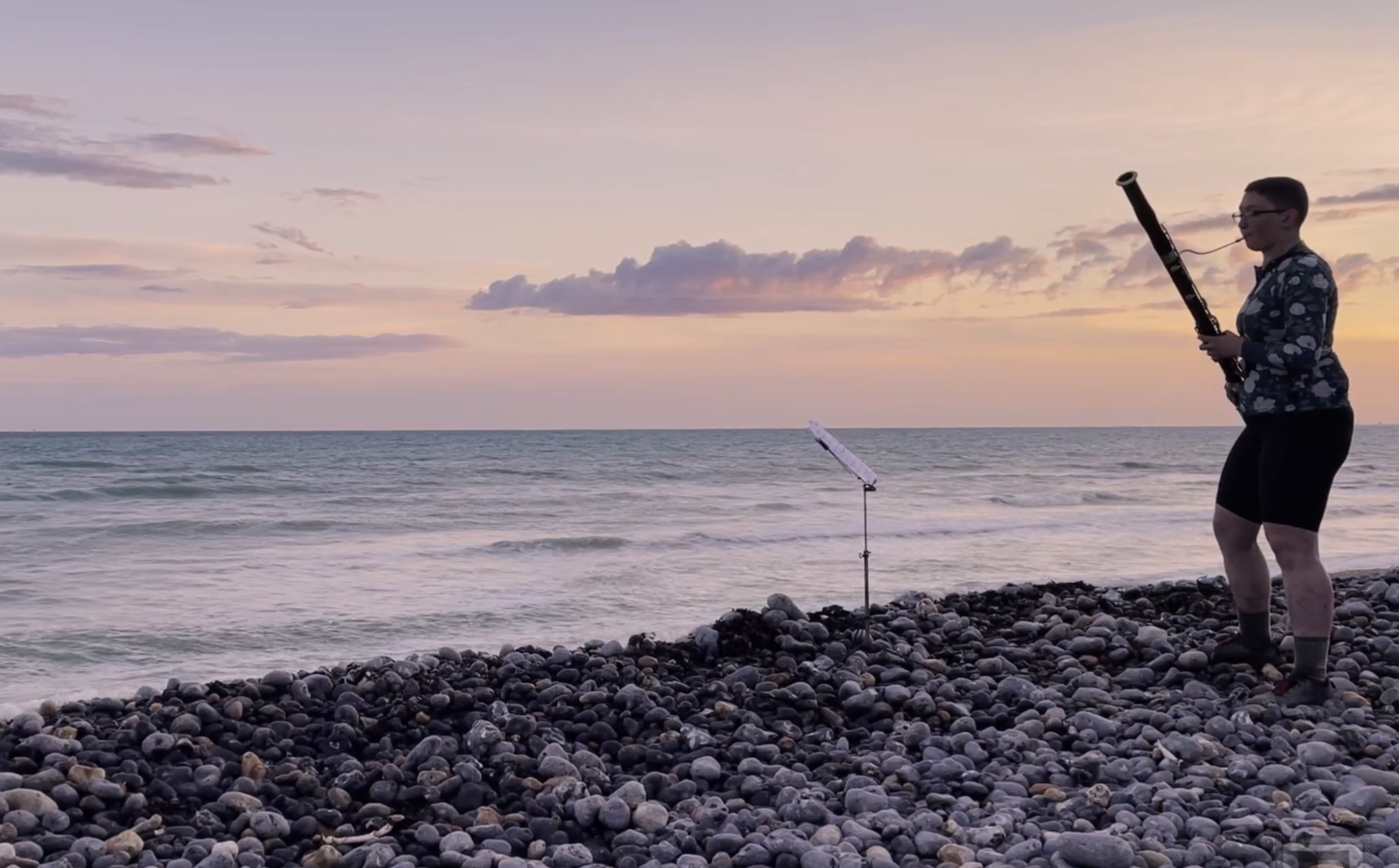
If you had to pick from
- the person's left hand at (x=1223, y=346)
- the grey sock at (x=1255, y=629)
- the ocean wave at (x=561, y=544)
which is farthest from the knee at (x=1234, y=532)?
the ocean wave at (x=561, y=544)

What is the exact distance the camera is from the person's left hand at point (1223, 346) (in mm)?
5219

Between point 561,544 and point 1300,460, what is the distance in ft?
42.0

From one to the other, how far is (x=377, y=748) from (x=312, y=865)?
1.09 meters

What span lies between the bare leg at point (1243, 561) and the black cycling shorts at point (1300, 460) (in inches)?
13.1

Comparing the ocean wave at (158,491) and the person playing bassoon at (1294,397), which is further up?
the person playing bassoon at (1294,397)

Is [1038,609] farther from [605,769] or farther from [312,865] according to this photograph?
[312,865]

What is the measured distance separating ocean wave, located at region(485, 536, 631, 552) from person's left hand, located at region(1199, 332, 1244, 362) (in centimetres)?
1184

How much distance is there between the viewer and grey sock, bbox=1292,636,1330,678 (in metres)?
5.39

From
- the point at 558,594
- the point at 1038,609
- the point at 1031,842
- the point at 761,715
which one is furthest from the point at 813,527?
the point at 1031,842

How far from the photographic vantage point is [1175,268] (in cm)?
571

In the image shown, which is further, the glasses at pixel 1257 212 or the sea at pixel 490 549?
the sea at pixel 490 549

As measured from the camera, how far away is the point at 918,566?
13922 mm

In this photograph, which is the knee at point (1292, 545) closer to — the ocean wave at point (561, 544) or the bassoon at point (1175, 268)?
the bassoon at point (1175, 268)

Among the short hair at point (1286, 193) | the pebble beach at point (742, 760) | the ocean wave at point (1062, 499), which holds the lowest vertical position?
the ocean wave at point (1062, 499)
